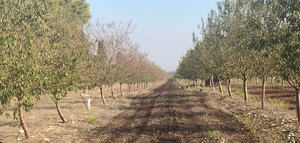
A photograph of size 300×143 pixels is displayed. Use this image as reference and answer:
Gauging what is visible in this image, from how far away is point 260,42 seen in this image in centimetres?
2095

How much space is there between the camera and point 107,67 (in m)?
33.9

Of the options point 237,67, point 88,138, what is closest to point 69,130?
point 88,138

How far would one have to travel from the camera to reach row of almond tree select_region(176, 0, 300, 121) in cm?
1677

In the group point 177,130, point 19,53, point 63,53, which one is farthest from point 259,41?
point 19,53

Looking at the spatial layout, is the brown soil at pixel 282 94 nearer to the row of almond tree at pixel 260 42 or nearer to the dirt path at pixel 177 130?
the row of almond tree at pixel 260 42

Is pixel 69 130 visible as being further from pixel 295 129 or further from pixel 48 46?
pixel 295 129

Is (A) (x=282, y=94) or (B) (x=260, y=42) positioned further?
(A) (x=282, y=94)

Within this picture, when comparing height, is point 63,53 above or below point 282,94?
above

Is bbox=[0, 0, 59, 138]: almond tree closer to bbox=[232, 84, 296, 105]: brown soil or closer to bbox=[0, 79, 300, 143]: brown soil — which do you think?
bbox=[0, 79, 300, 143]: brown soil

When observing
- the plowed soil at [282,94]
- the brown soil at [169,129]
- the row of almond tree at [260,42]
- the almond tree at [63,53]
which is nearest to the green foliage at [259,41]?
the row of almond tree at [260,42]

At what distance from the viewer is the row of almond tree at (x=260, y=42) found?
16766 millimetres

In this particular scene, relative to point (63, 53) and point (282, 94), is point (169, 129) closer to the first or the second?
point (63, 53)

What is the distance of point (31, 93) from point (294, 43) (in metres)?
16.2

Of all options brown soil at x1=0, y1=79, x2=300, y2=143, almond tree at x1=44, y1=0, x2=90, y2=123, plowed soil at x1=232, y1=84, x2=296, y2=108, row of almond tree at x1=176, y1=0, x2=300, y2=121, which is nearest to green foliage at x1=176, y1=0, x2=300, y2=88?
row of almond tree at x1=176, y1=0, x2=300, y2=121
